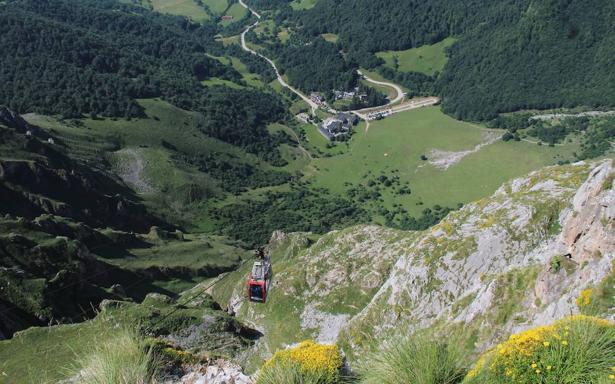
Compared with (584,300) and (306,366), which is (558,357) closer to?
(306,366)

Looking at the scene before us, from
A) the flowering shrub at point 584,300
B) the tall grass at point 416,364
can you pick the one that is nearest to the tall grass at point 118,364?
the tall grass at point 416,364

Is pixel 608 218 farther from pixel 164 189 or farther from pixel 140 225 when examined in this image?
pixel 164 189

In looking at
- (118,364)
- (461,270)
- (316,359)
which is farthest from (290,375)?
(461,270)

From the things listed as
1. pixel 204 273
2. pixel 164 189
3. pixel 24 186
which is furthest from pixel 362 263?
pixel 164 189

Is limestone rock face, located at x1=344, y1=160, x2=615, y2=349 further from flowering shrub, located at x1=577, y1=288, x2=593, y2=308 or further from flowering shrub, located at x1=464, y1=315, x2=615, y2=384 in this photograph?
flowering shrub, located at x1=464, y1=315, x2=615, y2=384

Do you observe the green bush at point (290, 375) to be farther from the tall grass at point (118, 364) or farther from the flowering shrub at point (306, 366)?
the tall grass at point (118, 364)
